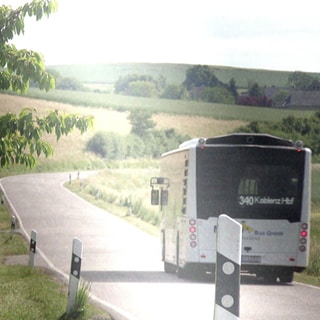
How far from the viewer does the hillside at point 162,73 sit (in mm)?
9344

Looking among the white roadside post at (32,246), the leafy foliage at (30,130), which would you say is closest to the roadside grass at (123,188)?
the leafy foliage at (30,130)

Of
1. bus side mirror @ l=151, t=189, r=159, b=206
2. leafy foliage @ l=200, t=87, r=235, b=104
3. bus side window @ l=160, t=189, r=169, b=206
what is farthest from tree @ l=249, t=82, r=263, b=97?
bus side window @ l=160, t=189, r=169, b=206

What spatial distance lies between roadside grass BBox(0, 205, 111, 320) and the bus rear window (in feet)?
5.38

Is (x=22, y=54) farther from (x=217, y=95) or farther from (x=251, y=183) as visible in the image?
(x=251, y=183)

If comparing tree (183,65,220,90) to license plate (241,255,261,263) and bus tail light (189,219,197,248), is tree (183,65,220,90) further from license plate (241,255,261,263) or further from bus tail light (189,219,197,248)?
bus tail light (189,219,197,248)

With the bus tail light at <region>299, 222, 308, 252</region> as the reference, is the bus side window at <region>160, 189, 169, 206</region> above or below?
above

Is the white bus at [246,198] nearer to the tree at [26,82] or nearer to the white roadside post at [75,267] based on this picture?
the white roadside post at [75,267]

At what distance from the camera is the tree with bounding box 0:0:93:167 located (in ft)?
31.7

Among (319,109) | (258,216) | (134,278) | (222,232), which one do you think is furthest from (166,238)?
(222,232)

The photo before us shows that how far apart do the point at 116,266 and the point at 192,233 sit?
1.09 metres

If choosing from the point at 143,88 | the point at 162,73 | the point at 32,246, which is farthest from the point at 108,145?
the point at 32,246

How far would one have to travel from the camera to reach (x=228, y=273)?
619 cm

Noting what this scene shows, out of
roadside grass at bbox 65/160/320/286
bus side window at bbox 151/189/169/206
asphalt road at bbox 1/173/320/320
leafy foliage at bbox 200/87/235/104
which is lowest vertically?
asphalt road at bbox 1/173/320/320

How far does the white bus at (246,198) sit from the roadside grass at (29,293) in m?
1.18
